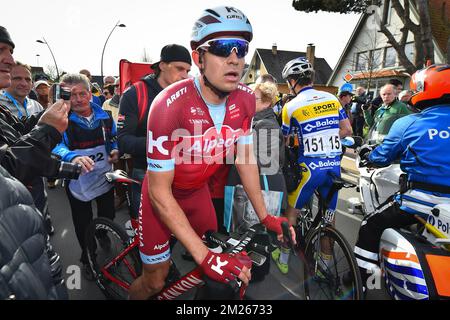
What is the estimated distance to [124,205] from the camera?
227 inches

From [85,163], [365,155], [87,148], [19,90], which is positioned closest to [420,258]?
[365,155]

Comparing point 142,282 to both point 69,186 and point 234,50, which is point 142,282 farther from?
point 234,50

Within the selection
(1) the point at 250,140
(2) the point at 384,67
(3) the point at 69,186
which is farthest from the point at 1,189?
(2) the point at 384,67

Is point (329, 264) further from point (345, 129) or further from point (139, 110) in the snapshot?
point (139, 110)

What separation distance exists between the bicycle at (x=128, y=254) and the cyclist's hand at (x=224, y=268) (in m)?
0.17

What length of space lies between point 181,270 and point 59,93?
2.56 metres

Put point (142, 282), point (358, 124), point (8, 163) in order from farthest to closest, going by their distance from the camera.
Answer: point (358, 124) < point (142, 282) < point (8, 163)

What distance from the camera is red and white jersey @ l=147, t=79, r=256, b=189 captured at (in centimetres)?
178

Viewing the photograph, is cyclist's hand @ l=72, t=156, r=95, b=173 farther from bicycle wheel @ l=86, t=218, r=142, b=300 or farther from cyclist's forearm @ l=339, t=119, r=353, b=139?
cyclist's forearm @ l=339, t=119, r=353, b=139

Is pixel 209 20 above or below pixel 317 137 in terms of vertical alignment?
above

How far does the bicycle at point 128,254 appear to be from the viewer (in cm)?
183

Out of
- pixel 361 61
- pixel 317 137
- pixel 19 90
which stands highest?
pixel 361 61

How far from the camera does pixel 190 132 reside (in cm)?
191
